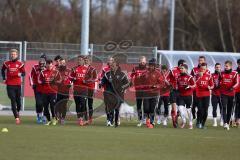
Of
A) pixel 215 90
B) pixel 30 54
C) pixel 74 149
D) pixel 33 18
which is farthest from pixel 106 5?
pixel 74 149

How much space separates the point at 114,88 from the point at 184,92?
81.3 inches

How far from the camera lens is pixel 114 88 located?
22844 mm

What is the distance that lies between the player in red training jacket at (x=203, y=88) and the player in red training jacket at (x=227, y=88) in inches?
18.8

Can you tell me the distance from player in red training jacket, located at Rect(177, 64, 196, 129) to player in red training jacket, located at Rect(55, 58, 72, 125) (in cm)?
320

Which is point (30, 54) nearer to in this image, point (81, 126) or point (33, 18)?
point (81, 126)

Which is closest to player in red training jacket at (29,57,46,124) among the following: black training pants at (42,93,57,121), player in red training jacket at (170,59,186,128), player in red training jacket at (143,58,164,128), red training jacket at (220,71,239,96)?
black training pants at (42,93,57,121)

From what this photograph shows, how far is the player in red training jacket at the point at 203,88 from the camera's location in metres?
23.1

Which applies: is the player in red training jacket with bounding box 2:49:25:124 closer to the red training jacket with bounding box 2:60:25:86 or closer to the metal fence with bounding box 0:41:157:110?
the red training jacket with bounding box 2:60:25:86

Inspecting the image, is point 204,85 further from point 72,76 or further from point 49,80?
point 49,80

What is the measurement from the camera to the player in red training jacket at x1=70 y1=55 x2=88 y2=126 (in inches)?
914

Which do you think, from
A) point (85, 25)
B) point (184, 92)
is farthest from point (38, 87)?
point (85, 25)

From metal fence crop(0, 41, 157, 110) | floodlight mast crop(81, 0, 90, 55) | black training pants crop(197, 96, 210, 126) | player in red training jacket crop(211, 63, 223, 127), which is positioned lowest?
black training pants crop(197, 96, 210, 126)

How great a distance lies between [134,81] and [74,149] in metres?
7.98

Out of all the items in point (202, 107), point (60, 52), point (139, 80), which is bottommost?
point (202, 107)
